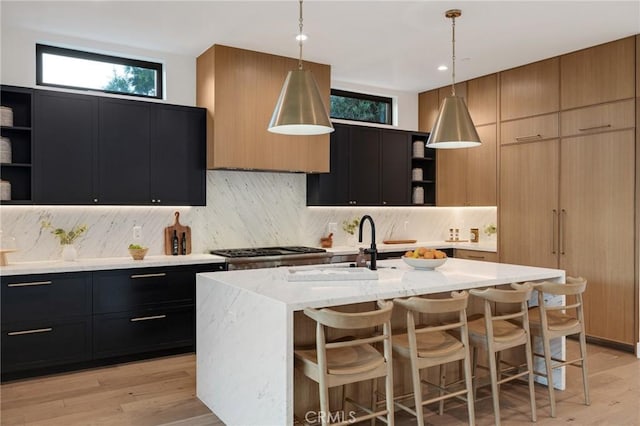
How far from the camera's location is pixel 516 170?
5.93m

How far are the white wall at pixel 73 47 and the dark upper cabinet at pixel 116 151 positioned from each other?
36cm

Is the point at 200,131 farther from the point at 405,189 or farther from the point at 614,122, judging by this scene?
the point at 614,122

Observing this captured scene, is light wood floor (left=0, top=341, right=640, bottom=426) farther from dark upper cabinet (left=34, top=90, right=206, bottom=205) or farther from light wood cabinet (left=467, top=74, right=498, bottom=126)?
light wood cabinet (left=467, top=74, right=498, bottom=126)

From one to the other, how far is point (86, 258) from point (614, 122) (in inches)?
203

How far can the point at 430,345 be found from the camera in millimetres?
3090

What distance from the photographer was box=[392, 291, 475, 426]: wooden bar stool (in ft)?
→ 9.43

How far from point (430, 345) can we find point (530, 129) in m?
3.59

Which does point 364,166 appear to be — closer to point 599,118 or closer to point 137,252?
point 599,118

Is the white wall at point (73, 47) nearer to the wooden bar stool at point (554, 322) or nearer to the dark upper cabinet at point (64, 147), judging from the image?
the dark upper cabinet at point (64, 147)

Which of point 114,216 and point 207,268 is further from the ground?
point 114,216

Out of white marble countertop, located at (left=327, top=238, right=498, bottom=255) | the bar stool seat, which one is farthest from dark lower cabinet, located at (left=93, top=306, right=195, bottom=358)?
the bar stool seat

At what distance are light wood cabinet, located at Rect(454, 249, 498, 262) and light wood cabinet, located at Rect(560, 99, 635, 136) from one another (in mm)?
1609

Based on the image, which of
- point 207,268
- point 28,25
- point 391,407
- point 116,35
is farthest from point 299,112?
point 28,25

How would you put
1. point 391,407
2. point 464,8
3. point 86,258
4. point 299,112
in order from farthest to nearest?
point 86,258 → point 464,8 → point 299,112 → point 391,407
